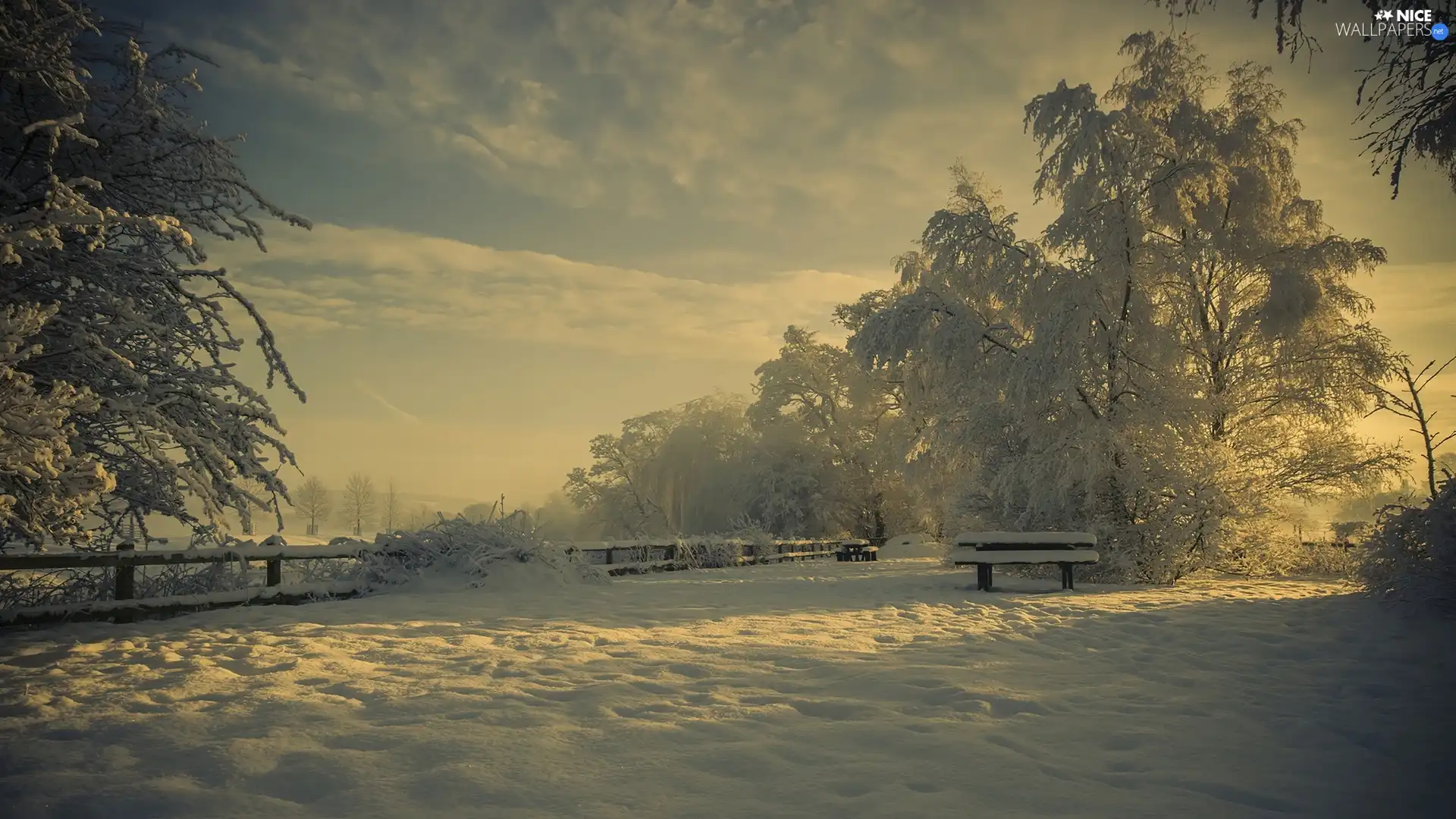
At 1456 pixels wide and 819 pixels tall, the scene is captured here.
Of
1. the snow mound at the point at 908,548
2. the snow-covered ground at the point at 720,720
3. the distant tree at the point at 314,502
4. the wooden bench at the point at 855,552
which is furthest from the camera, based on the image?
the distant tree at the point at 314,502

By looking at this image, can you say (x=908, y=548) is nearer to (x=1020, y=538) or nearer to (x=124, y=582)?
(x=1020, y=538)

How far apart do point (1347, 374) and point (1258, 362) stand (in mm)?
1630

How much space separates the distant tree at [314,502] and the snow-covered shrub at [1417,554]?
219 ft

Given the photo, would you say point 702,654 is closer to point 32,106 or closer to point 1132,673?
point 1132,673

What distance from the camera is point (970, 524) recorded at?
16.9 m

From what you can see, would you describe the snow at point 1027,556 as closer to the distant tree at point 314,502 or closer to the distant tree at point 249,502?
the distant tree at point 249,502

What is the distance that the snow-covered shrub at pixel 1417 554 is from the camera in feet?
24.1

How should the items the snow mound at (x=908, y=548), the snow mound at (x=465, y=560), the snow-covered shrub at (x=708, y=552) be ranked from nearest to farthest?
the snow mound at (x=465, y=560) → the snow-covered shrub at (x=708, y=552) → the snow mound at (x=908, y=548)

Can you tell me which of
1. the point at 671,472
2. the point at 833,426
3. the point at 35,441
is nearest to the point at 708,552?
the point at 35,441

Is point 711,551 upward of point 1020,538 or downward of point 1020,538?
downward

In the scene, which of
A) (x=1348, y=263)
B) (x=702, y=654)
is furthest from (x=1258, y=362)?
(x=702, y=654)

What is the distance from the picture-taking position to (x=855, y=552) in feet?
88.5

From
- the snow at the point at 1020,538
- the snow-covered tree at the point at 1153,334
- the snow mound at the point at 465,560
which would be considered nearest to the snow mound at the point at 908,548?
the snow-covered tree at the point at 1153,334

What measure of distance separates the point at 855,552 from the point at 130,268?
23571 mm
